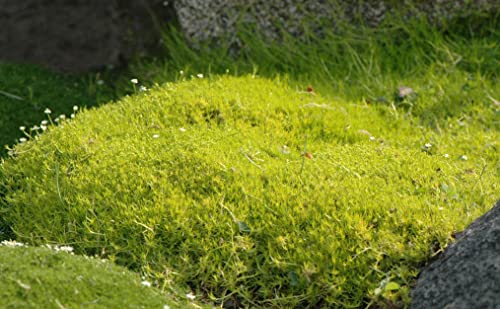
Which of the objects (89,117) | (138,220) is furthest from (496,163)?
(89,117)

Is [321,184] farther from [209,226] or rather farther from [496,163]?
[496,163]

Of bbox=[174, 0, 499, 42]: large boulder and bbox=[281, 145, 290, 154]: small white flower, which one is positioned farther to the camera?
bbox=[174, 0, 499, 42]: large boulder

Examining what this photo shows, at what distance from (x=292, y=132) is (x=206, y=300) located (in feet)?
5.23

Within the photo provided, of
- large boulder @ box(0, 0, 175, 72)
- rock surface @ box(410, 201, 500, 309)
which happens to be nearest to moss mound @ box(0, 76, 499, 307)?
rock surface @ box(410, 201, 500, 309)

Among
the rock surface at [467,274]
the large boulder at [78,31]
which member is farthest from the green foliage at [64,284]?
the large boulder at [78,31]

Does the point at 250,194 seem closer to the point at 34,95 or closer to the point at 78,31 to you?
the point at 34,95

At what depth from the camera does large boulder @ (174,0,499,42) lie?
6156 millimetres

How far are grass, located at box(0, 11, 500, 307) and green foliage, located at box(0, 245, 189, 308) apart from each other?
0.34 metres

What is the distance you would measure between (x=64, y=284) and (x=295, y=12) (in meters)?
3.97

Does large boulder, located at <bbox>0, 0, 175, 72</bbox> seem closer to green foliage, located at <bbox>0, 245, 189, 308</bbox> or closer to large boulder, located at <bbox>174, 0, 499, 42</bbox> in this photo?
large boulder, located at <bbox>174, 0, 499, 42</bbox>

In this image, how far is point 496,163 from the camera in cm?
460

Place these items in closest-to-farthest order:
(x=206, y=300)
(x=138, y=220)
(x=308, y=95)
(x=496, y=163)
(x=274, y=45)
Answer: (x=206, y=300), (x=138, y=220), (x=496, y=163), (x=308, y=95), (x=274, y=45)

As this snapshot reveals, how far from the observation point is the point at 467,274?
312 cm

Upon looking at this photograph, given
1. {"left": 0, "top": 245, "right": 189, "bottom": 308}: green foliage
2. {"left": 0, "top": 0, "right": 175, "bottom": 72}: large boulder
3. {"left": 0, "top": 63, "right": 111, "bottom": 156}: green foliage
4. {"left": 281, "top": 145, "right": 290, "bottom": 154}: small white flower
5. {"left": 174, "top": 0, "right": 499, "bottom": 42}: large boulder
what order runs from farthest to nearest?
1. {"left": 0, "top": 0, "right": 175, "bottom": 72}: large boulder
2. {"left": 174, "top": 0, "right": 499, "bottom": 42}: large boulder
3. {"left": 0, "top": 63, "right": 111, "bottom": 156}: green foliage
4. {"left": 281, "top": 145, "right": 290, "bottom": 154}: small white flower
5. {"left": 0, "top": 245, "right": 189, "bottom": 308}: green foliage
